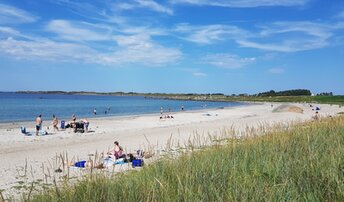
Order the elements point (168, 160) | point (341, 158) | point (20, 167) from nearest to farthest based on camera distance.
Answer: point (341, 158) → point (168, 160) → point (20, 167)

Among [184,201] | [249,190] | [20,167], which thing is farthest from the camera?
[20,167]

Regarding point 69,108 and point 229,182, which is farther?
point 69,108

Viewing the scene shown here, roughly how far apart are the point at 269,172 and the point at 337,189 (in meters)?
1.09

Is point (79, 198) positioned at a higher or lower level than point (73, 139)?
higher

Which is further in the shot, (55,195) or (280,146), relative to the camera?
(280,146)

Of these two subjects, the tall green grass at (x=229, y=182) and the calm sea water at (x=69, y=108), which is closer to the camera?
the tall green grass at (x=229, y=182)

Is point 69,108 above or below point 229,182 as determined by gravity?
below

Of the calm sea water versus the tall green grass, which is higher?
the tall green grass

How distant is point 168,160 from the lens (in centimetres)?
614

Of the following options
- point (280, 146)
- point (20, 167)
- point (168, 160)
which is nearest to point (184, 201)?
point (168, 160)

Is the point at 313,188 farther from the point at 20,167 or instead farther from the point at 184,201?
the point at 20,167

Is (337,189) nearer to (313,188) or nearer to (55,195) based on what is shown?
(313,188)

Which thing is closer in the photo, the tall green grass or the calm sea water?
the tall green grass

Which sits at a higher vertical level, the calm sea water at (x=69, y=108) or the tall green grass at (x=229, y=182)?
the tall green grass at (x=229, y=182)
